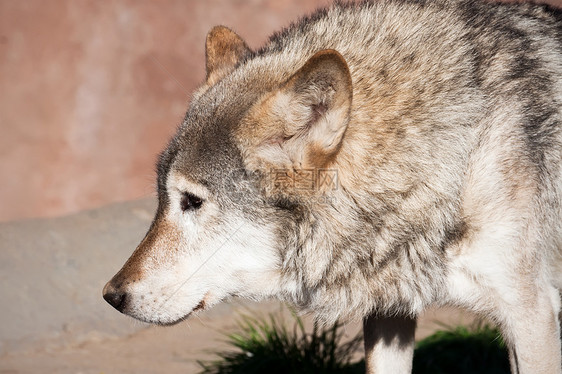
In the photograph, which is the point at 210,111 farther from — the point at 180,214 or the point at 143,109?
the point at 143,109

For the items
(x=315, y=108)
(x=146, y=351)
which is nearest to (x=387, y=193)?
(x=315, y=108)

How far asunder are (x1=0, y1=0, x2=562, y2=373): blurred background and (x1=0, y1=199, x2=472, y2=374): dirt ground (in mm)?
15

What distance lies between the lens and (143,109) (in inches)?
295

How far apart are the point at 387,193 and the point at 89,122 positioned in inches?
188

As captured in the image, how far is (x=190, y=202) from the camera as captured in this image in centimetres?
324

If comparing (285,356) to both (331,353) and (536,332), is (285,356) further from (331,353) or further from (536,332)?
(536,332)

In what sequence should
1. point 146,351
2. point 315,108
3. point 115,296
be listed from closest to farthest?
point 315,108, point 115,296, point 146,351

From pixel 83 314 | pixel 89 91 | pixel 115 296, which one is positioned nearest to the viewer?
pixel 115 296

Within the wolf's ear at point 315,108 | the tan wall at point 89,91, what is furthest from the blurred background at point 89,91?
the wolf's ear at point 315,108

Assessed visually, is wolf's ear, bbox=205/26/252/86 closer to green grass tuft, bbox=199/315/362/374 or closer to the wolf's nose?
the wolf's nose

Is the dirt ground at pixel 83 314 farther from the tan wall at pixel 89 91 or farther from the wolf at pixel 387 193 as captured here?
the wolf at pixel 387 193

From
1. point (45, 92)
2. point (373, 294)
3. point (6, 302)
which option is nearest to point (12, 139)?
point (45, 92)

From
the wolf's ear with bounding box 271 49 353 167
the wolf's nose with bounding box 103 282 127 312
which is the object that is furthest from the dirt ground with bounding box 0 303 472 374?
the wolf's ear with bounding box 271 49 353 167

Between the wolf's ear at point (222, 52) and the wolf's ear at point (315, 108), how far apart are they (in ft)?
2.51
